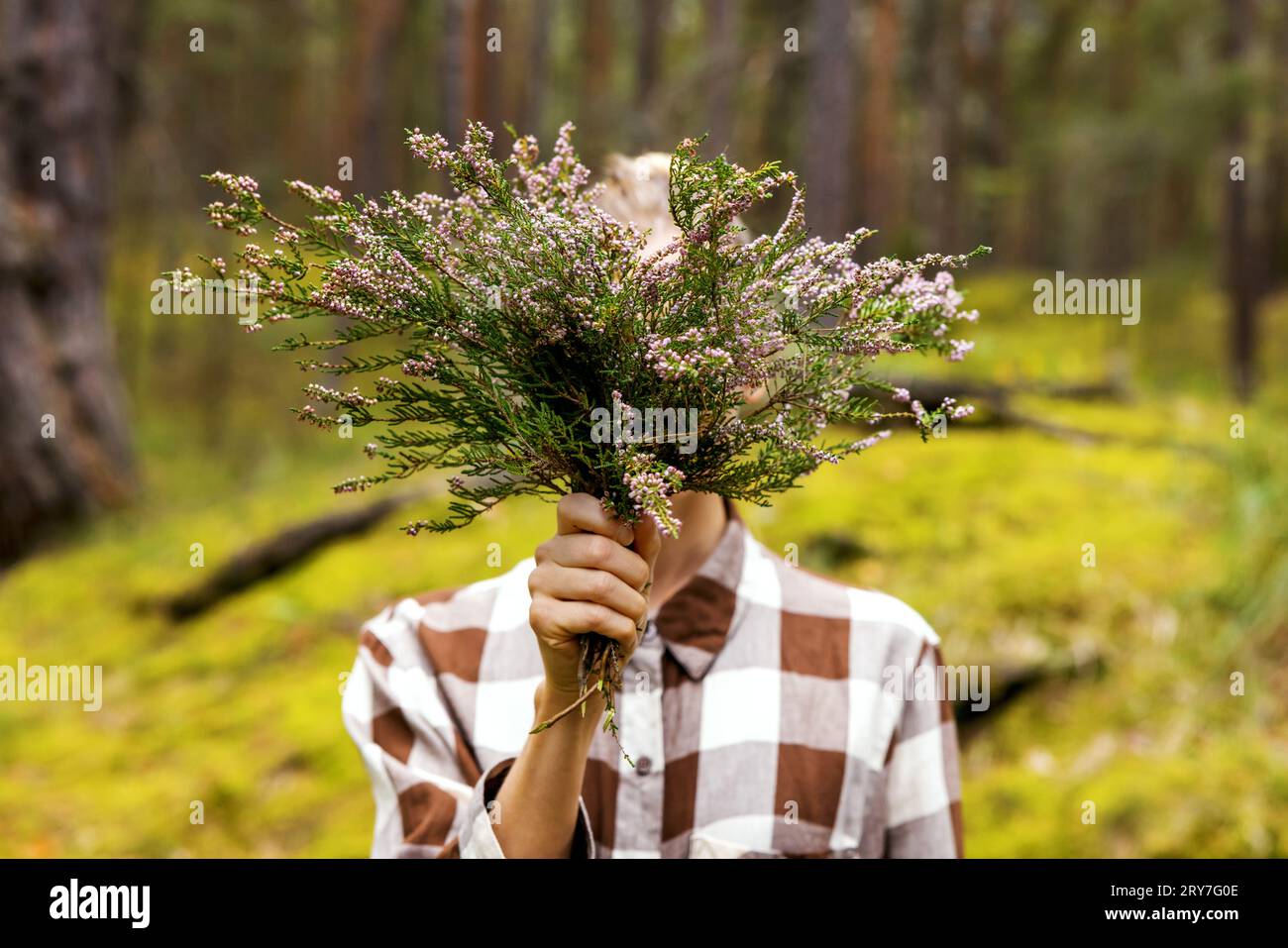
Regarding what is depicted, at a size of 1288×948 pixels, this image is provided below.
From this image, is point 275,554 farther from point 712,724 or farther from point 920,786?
point 920,786

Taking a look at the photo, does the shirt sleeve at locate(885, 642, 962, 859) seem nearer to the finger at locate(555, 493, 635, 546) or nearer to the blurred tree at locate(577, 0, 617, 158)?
the finger at locate(555, 493, 635, 546)

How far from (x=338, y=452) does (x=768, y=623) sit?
9.32 meters

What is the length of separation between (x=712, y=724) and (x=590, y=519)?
772 mm

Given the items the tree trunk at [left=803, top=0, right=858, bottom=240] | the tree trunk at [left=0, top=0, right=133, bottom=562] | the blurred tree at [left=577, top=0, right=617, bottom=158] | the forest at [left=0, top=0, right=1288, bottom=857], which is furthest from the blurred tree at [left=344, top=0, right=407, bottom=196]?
the tree trunk at [left=803, top=0, right=858, bottom=240]

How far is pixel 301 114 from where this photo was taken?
2481cm

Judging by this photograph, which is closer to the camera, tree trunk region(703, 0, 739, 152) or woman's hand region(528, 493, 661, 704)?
woman's hand region(528, 493, 661, 704)

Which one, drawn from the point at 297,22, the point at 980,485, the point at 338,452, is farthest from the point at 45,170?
the point at 297,22

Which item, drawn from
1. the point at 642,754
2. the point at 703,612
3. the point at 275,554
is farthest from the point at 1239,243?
the point at 642,754

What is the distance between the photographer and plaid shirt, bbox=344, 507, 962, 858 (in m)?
2.04

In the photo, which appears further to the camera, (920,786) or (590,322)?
(920,786)

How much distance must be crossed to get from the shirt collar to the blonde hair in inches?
24.9

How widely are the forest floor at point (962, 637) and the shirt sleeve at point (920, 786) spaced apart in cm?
182

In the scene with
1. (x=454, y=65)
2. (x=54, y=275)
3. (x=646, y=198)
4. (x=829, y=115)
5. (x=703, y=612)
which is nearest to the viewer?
(x=646, y=198)

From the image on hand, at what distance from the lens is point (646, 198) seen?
195 centimetres
